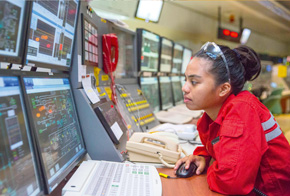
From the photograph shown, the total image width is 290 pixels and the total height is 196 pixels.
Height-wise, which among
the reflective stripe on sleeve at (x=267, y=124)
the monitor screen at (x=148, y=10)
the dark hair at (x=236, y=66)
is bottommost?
the reflective stripe on sleeve at (x=267, y=124)

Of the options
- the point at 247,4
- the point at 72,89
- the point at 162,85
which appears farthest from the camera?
the point at 247,4

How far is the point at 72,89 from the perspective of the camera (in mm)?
1117

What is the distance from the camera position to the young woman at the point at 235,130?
84 cm

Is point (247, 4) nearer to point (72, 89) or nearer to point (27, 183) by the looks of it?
point (72, 89)

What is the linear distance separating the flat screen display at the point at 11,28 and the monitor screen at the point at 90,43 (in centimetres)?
49

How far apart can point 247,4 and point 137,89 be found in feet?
13.5

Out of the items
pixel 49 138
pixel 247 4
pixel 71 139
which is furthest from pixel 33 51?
pixel 247 4

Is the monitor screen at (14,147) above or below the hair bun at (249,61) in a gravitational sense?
below

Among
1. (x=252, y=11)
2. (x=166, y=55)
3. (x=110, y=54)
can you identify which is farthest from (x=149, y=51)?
(x=252, y=11)

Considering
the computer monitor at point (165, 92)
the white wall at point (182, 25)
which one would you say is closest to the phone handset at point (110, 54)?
the computer monitor at point (165, 92)

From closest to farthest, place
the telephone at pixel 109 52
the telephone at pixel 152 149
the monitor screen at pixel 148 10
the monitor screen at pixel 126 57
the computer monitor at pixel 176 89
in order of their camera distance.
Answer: the telephone at pixel 152 149 → the telephone at pixel 109 52 → the monitor screen at pixel 126 57 → the monitor screen at pixel 148 10 → the computer monitor at pixel 176 89

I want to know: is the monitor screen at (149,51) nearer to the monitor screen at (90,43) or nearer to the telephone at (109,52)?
the telephone at (109,52)

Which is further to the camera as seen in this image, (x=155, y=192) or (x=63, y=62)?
(x=63, y=62)

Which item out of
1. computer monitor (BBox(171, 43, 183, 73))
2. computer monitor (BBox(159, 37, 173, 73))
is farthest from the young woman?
computer monitor (BBox(171, 43, 183, 73))
